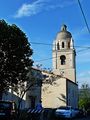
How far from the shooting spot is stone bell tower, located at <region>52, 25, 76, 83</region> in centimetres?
7700

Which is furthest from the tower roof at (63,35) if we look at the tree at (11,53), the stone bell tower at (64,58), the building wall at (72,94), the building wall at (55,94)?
the tree at (11,53)

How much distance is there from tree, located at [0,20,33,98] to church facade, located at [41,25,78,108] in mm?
31834

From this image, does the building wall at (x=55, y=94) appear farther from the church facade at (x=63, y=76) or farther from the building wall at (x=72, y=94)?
the building wall at (x=72, y=94)

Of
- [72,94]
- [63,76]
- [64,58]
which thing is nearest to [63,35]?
[64,58]

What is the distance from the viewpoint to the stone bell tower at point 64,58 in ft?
253

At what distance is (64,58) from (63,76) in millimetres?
7061

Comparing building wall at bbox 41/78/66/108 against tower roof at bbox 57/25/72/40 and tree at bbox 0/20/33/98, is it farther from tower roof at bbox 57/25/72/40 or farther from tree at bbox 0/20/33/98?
tree at bbox 0/20/33/98

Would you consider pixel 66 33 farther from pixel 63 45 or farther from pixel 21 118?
pixel 21 118

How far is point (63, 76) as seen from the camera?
73438mm

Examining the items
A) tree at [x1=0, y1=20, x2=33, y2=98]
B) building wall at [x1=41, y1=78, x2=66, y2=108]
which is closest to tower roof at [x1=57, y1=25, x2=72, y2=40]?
building wall at [x1=41, y1=78, x2=66, y2=108]

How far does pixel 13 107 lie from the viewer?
2695cm

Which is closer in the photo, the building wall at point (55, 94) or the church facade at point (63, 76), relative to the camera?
the building wall at point (55, 94)

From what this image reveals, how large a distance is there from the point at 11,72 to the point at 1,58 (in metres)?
1.52

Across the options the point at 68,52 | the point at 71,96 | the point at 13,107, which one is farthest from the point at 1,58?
the point at 68,52
